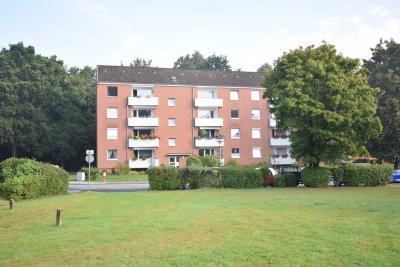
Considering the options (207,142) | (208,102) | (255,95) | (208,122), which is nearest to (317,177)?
(207,142)

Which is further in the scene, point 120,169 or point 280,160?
point 280,160

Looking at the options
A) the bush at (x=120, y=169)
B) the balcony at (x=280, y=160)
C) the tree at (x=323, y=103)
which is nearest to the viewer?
the tree at (x=323, y=103)

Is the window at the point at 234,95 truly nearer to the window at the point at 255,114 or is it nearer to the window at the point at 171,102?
the window at the point at 255,114

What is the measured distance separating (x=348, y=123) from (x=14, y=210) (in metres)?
20.9

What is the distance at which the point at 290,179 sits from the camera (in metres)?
30.8

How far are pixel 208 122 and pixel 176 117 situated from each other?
4.16m

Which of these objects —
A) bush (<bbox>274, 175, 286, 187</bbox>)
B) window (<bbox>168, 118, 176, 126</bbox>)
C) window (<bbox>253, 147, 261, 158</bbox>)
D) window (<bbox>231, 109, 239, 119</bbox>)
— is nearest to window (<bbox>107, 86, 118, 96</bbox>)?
window (<bbox>168, 118, 176, 126</bbox>)

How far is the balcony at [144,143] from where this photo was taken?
52156 mm

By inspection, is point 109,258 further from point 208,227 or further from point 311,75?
point 311,75

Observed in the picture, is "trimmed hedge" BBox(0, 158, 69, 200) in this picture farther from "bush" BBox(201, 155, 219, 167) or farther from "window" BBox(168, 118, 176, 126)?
"window" BBox(168, 118, 176, 126)

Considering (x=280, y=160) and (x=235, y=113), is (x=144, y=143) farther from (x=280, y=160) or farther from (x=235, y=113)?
(x=280, y=160)

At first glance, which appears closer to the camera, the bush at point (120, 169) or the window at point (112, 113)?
the bush at point (120, 169)

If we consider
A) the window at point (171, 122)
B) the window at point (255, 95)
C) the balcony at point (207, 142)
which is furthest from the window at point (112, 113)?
the window at point (255, 95)

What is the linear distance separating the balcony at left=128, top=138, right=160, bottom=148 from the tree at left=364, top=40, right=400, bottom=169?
24.6 m
